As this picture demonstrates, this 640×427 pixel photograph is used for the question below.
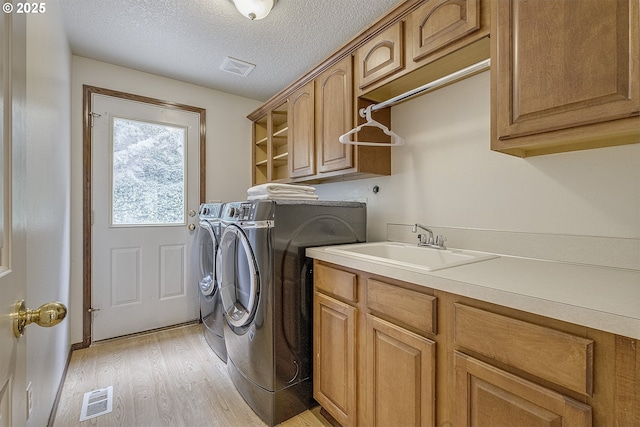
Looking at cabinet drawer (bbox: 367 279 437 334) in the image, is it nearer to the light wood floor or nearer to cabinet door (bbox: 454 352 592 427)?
cabinet door (bbox: 454 352 592 427)

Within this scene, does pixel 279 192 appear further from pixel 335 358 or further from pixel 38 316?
pixel 38 316

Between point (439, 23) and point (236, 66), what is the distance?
1758 millimetres

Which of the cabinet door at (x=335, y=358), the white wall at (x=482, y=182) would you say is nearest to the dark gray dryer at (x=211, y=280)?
the cabinet door at (x=335, y=358)

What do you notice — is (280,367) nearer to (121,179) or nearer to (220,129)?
(121,179)

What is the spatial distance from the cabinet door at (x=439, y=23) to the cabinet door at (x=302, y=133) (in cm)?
94

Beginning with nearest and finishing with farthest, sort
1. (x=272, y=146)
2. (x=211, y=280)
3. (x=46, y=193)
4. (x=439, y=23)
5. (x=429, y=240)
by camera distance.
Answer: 1. (x=439, y=23)
2. (x=46, y=193)
3. (x=429, y=240)
4. (x=211, y=280)
5. (x=272, y=146)

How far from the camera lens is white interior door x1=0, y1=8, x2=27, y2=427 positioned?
52 centimetres

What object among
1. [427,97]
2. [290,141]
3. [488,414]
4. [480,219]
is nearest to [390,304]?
[488,414]

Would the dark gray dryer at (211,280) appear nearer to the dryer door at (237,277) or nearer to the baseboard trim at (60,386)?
the dryer door at (237,277)

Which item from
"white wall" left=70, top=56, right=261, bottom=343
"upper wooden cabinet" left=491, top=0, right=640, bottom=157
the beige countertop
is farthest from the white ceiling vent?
the beige countertop

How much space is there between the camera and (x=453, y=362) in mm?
943

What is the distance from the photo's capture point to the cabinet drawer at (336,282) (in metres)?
1.34

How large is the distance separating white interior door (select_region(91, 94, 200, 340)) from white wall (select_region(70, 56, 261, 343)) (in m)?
0.11

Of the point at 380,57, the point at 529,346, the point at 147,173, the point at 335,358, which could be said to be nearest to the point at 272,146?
the point at 147,173
